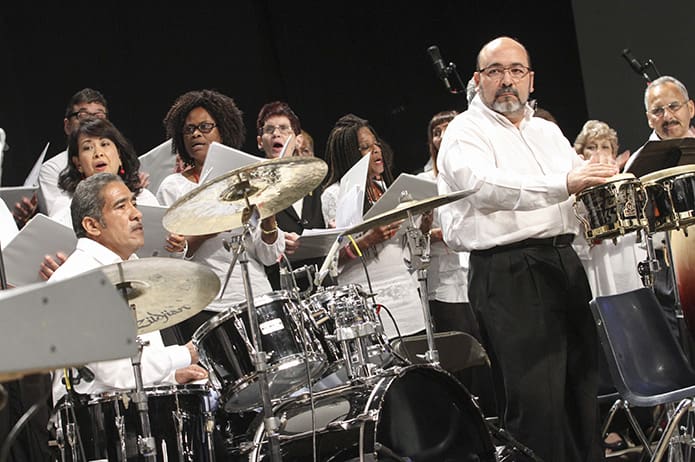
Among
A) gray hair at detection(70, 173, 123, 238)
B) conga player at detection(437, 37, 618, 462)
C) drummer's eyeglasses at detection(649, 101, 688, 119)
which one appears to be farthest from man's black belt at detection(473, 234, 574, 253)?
drummer's eyeglasses at detection(649, 101, 688, 119)

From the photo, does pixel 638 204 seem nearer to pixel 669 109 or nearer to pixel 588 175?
pixel 588 175

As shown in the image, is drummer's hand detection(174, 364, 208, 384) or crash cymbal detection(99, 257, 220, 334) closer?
crash cymbal detection(99, 257, 220, 334)

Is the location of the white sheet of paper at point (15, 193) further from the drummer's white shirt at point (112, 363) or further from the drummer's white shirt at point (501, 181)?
the drummer's white shirt at point (501, 181)

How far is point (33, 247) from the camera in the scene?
11.3ft

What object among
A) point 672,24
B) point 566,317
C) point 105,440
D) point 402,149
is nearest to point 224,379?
point 105,440

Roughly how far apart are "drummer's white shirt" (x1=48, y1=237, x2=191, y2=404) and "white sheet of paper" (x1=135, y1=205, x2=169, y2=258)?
245mm

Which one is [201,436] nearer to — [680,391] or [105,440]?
[105,440]

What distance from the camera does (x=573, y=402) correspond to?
12.3 ft

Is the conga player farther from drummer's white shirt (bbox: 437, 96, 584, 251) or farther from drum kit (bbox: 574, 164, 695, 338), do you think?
Result: drum kit (bbox: 574, 164, 695, 338)

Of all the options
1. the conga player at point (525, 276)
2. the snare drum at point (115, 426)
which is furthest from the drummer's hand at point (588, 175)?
the snare drum at point (115, 426)

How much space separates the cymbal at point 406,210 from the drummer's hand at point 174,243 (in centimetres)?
75

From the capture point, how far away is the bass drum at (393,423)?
3162 millimetres

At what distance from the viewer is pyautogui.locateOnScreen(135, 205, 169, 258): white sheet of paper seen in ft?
11.8

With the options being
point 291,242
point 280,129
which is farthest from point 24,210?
point 280,129
